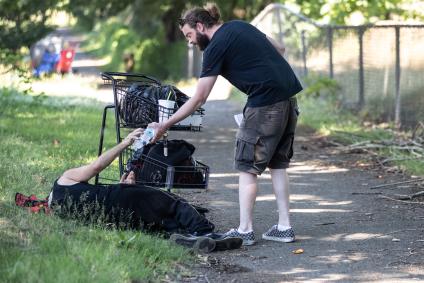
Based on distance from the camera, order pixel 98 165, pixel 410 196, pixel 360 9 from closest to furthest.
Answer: pixel 98 165
pixel 410 196
pixel 360 9

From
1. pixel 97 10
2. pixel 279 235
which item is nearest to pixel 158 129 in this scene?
pixel 279 235

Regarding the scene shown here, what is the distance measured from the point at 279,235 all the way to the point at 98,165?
149 centimetres

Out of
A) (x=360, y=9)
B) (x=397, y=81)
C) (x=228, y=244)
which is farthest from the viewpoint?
(x=360, y=9)

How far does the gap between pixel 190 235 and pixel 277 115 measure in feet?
3.60

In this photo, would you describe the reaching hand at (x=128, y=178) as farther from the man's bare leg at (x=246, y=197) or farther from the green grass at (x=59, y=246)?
the man's bare leg at (x=246, y=197)

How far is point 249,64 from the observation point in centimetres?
688

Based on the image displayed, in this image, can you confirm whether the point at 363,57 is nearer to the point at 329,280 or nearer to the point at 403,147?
the point at 403,147

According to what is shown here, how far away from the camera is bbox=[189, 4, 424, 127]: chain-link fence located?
1297 centimetres

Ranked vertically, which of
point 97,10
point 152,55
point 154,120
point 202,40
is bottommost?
point 154,120

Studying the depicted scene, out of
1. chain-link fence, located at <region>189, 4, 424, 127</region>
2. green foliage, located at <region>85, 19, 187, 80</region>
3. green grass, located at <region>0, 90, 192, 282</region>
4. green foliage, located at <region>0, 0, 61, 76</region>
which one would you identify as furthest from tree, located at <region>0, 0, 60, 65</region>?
green foliage, located at <region>85, 19, 187, 80</region>

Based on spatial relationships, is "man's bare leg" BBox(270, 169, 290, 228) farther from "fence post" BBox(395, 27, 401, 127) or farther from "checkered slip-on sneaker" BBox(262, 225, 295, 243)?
"fence post" BBox(395, 27, 401, 127)

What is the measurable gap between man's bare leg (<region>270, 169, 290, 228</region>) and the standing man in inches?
8.8

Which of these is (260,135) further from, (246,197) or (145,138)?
(145,138)

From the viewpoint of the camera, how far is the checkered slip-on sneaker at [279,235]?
7094mm
